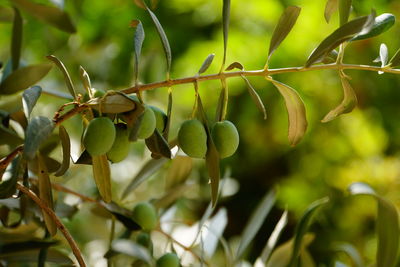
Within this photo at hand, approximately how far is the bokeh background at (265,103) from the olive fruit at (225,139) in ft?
3.51

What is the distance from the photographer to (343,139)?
7.36 feet

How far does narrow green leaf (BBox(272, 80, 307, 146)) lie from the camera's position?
66 cm

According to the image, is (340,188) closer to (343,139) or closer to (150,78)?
(343,139)

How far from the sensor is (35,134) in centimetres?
52

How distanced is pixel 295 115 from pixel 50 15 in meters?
0.29

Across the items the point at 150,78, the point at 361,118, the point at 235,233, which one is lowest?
the point at 235,233

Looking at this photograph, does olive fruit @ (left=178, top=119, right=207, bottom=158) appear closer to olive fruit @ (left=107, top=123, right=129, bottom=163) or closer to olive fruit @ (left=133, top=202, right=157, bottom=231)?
olive fruit @ (left=107, top=123, right=129, bottom=163)

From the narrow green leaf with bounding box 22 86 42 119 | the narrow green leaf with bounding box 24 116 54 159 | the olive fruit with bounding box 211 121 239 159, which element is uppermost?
the narrow green leaf with bounding box 22 86 42 119

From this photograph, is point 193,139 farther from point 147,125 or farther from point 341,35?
point 341,35

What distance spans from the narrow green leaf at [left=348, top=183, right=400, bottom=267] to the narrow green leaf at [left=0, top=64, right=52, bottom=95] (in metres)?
0.47

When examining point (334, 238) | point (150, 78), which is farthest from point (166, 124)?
point (334, 238)

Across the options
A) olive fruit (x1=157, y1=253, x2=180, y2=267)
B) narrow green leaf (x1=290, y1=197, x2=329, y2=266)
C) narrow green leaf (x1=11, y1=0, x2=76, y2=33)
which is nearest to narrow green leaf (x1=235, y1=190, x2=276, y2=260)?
narrow green leaf (x1=290, y1=197, x2=329, y2=266)

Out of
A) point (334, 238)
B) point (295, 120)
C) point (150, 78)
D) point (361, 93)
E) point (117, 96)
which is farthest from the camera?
point (361, 93)

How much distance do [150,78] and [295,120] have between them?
1.14m
